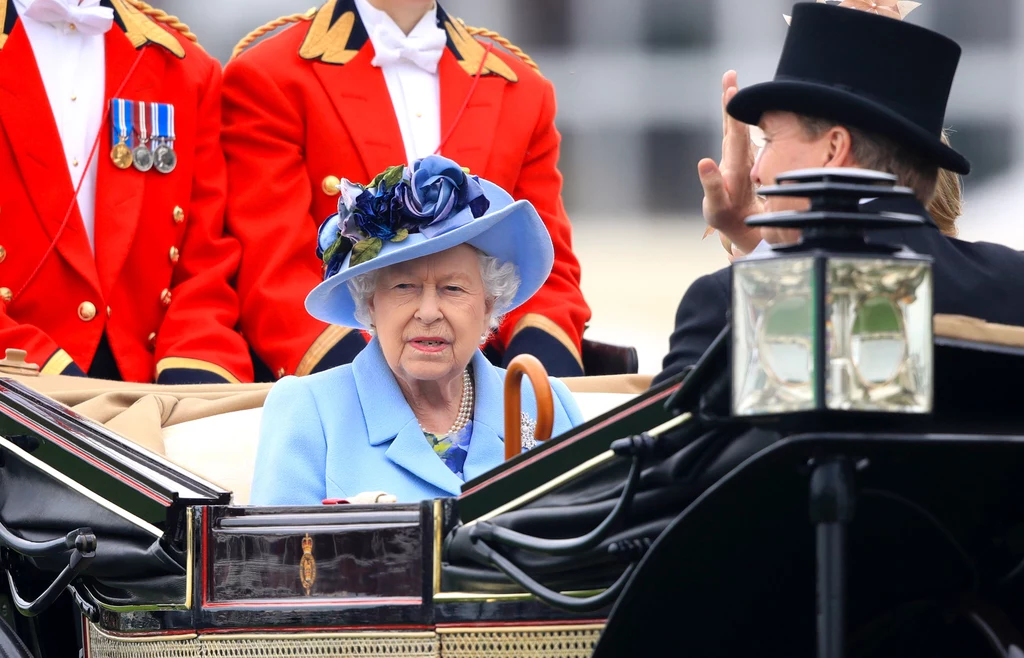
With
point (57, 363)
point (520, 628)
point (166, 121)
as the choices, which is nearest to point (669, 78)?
point (166, 121)

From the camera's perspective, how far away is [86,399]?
287 cm

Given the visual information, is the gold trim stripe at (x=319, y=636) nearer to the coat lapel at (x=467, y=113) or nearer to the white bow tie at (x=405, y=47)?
the coat lapel at (x=467, y=113)

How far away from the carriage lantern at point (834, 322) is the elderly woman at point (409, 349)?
111 cm

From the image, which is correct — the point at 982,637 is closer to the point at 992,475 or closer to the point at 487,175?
the point at 992,475

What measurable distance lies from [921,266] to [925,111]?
2.73ft

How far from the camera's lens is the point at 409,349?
2549mm

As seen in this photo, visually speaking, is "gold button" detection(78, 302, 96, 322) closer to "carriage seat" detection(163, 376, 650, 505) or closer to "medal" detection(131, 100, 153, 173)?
"medal" detection(131, 100, 153, 173)

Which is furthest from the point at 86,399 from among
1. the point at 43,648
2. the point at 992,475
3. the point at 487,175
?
the point at 992,475

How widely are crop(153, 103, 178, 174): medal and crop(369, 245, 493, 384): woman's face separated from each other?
982 millimetres

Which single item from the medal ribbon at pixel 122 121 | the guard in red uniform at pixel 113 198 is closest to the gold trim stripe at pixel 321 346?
the guard in red uniform at pixel 113 198

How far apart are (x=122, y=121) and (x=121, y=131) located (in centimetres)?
2

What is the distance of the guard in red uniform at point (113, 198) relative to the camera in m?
3.26

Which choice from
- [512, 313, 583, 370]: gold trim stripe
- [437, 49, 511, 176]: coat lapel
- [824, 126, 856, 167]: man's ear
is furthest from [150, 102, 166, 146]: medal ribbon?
[824, 126, 856, 167]: man's ear

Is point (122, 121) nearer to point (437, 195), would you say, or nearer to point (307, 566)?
point (437, 195)
